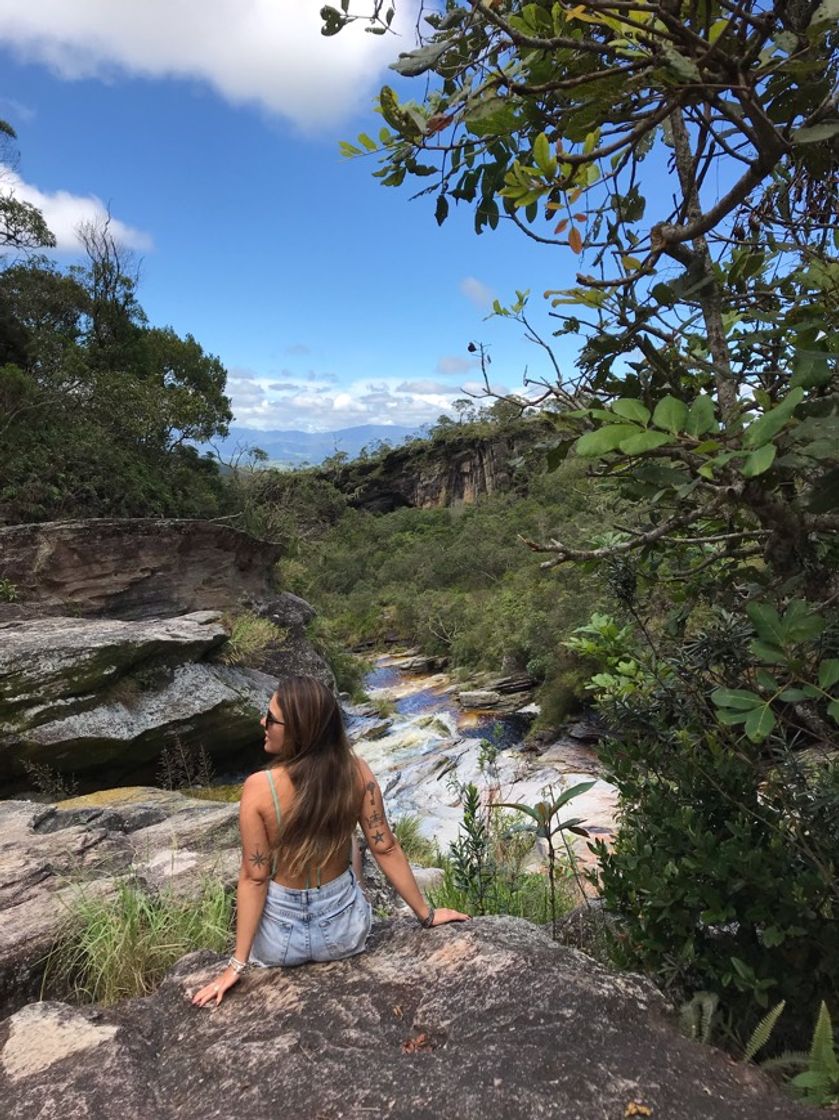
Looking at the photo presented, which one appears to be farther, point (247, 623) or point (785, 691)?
point (247, 623)

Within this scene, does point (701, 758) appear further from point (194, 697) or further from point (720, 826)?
point (194, 697)

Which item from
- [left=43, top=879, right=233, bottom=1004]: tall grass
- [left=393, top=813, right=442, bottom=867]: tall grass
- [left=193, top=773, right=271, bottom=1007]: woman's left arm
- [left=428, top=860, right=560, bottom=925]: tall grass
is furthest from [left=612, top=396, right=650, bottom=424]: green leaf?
[left=393, top=813, right=442, bottom=867]: tall grass

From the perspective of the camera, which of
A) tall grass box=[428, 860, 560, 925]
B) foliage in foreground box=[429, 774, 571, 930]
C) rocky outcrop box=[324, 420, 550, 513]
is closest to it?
foliage in foreground box=[429, 774, 571, 930]

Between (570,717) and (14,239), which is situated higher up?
(14,239)

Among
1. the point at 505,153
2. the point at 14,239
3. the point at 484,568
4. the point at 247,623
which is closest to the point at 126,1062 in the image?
the point at 505,153

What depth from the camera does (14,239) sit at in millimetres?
15695

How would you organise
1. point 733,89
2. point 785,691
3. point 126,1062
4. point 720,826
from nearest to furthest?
1. point 733,89
2. point 785,691
3. point 126,1062
4. point 720,826

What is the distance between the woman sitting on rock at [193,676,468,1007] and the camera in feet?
6.88

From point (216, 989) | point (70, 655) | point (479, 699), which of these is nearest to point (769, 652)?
point (216, 989)

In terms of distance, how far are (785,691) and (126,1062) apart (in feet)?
5.83

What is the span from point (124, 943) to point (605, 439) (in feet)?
8.87

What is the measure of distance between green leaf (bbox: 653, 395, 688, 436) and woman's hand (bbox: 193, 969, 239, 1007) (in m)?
1.93

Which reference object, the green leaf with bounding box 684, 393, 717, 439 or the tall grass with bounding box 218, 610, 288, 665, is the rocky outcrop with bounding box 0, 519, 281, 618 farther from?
the green leaf with bounding box 684, 393, 717, 439

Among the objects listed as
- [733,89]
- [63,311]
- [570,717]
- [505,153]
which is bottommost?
[570,717]
